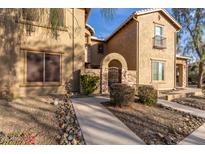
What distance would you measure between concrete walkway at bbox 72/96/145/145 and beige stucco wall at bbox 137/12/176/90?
8866mm

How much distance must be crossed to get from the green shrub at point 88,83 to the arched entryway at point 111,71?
76cm

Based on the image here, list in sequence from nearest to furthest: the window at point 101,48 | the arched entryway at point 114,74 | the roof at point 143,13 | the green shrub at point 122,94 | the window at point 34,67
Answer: the green shrub at point 122,94, the window at point 34,67, the arched entryway at point 114,74, the roof at point 143,13, the window at point 101,48

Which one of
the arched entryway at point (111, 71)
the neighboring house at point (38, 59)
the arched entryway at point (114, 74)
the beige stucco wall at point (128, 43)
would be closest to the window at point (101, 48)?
the beige stucco wall at point (128, 43)

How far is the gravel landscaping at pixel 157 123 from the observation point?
492 cm

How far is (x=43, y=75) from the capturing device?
10.1m

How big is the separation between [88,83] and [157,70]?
7.93 m

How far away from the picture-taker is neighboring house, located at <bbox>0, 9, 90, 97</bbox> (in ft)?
30.0

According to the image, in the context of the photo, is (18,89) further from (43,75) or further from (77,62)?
(77,62)

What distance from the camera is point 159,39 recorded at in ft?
51.8

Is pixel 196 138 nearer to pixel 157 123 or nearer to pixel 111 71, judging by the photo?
pixel 157 123

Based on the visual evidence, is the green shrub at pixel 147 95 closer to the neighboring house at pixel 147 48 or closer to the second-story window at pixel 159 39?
the neighboring house at pixel 147 48

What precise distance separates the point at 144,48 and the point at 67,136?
12062 mm

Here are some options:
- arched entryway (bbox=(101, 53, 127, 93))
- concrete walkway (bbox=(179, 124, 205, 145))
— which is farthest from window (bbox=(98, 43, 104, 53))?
concrete walkway (bbox=(179, 124, 205, 145))

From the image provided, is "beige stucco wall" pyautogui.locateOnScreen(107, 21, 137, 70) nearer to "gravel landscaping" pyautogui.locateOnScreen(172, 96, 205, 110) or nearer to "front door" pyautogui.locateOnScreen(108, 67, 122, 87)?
"front door" pyautogui.locateOnScreen(108, 67, 122, 87)
